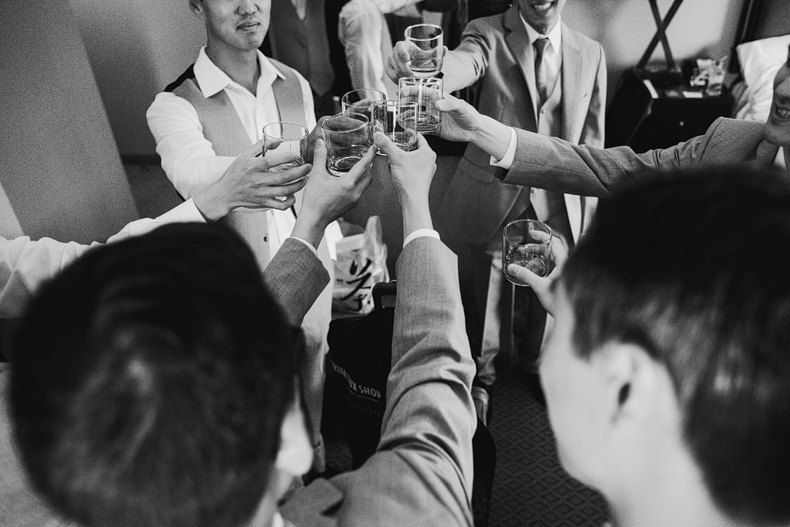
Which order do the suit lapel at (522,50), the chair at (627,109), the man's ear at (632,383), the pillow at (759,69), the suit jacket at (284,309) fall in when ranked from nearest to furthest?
the man's ear at (632,383), the suit jacket at (284,309), the suit lapel at (522,50), the pillow at (759,69), the chair at (627,109)

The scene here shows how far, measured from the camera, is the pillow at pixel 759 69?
2.63 m

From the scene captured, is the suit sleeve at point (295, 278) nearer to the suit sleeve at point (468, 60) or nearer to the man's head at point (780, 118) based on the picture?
the suit sleeve at point (468, 60)

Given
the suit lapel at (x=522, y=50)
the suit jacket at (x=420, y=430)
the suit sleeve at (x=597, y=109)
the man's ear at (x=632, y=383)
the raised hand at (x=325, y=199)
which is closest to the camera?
the man's ear at (x=632, y=383)

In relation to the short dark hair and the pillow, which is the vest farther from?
the short dark hair

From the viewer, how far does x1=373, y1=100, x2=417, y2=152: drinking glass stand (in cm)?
147

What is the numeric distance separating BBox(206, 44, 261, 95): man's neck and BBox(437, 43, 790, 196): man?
77 centimetres

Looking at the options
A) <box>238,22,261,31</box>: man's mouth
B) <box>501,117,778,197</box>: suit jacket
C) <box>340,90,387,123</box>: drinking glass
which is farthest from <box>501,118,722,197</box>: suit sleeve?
<box>238,22,261,31</box>: man's mouth

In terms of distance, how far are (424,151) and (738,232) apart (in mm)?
762

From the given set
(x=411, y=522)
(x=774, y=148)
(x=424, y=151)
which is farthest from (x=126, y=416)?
(x=774, y=148)

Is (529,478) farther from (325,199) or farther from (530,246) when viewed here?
(325,199)

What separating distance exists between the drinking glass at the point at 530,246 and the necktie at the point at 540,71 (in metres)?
0.79

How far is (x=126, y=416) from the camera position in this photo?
1.69 feet

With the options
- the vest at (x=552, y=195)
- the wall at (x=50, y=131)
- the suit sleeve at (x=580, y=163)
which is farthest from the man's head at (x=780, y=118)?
the wall at (x=50, y=131)

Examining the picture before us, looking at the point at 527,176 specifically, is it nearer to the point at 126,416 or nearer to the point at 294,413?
the point at 294,413
